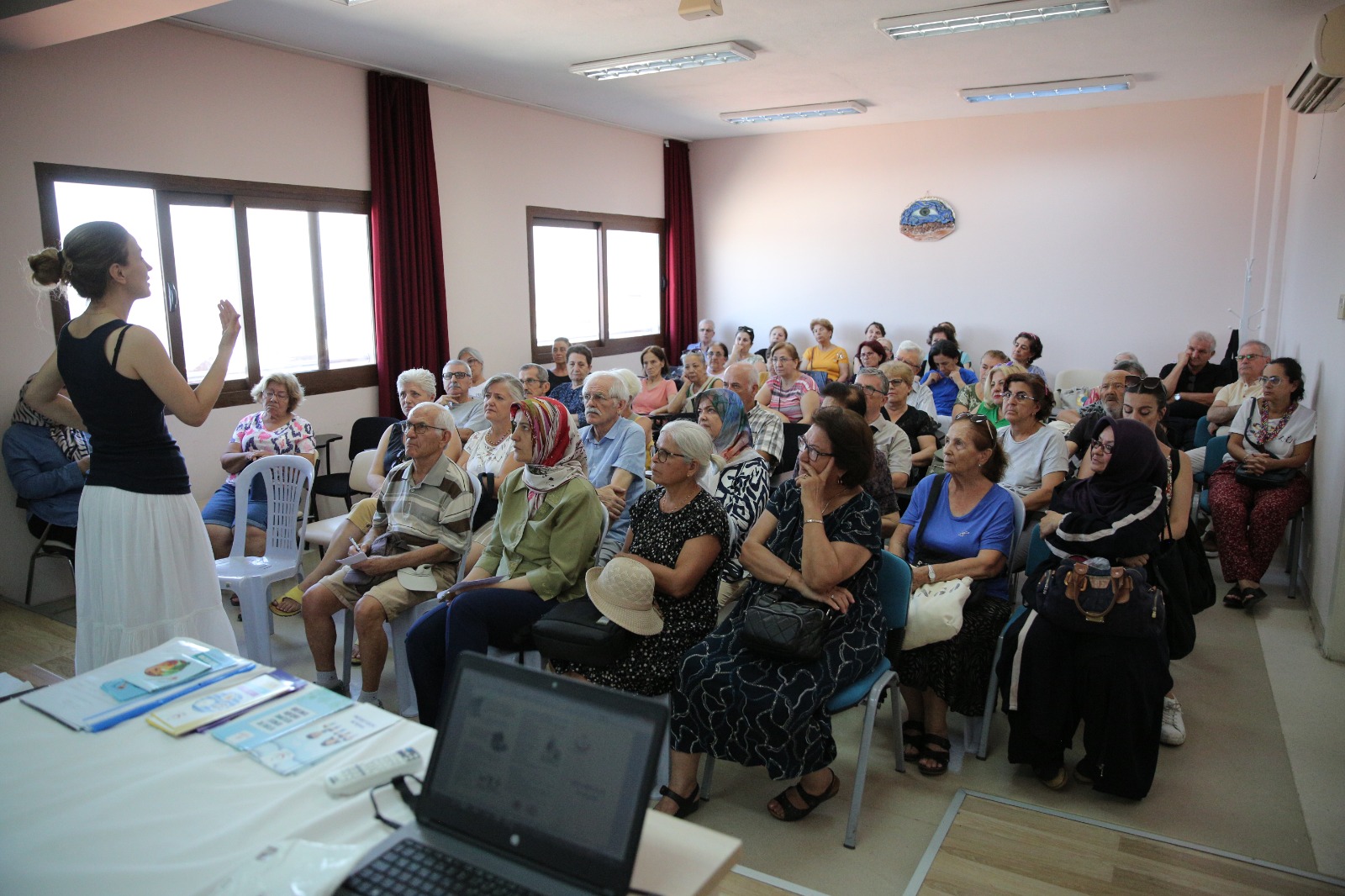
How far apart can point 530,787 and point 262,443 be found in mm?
4084

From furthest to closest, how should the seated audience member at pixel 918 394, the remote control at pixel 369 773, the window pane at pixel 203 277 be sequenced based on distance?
the seated audience member at pixel 918 394
the window pane at pixel 203 277
the remote control at pixel 369 773

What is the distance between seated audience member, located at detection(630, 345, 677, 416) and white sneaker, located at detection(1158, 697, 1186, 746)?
411 centimetres

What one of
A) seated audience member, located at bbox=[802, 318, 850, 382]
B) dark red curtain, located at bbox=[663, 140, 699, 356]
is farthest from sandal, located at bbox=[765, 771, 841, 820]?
dark red curtain, located at bbox=[663, 140, 699, 356]

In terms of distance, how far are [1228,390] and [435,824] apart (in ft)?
21.1

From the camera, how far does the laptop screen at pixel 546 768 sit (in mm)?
1116

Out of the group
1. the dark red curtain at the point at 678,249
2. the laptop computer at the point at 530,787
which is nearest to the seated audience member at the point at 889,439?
the laptop computer at the point at 530,787

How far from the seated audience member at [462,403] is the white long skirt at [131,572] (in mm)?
2905

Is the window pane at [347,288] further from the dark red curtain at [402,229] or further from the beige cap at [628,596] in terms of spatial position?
the beige cap at [628,596]

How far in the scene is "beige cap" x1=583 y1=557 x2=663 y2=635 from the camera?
2.59m

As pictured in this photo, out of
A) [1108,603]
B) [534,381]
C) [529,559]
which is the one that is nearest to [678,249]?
[534,381]

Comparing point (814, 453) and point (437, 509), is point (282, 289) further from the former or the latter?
point (814, 453)

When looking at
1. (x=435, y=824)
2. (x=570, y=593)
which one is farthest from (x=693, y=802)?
(x=435, y=824)

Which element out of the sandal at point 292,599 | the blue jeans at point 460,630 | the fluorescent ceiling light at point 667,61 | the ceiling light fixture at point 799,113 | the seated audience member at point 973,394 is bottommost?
the sandal at point 292,599

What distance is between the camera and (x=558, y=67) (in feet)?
20.3
